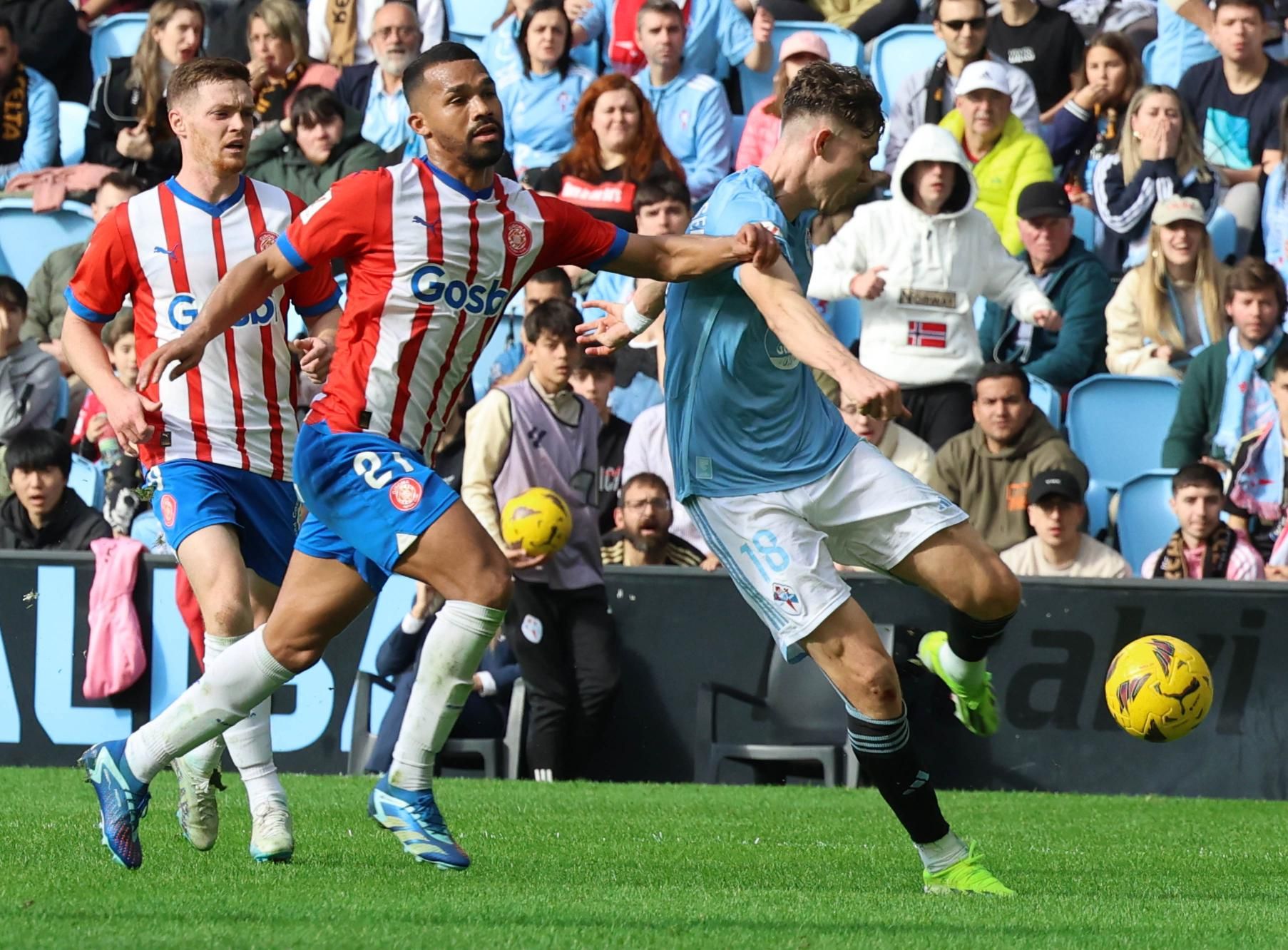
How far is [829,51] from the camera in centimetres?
1523

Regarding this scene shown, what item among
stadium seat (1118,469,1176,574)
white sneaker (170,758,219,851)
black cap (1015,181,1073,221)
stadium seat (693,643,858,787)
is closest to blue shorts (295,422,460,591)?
white sneaker (170,758,219,851)

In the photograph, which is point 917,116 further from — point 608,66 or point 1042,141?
point 608,66

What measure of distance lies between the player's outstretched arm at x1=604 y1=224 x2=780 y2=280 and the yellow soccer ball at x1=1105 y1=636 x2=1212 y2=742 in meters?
2.50

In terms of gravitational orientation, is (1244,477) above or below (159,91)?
below

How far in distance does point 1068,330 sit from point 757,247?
290 inches

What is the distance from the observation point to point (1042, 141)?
13.9 meters

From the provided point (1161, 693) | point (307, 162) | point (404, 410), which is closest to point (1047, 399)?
point (307, 162)

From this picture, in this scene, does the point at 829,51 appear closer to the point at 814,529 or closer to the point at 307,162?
the point at 307,162

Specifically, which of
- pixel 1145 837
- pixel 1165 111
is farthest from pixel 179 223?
pixel 1165 111

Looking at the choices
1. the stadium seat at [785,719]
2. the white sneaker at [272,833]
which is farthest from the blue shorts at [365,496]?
the stadium seat at [785,719]

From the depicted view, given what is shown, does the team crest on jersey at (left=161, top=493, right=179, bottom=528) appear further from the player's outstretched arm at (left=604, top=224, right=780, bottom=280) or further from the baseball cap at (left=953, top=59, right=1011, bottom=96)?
the baseball cap at (left=953, top=59, right=1011, bottom=96)

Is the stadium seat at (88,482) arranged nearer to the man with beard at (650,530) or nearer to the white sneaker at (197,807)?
the man with beard at (650,530)

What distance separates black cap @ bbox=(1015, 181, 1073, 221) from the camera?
12.7 metres

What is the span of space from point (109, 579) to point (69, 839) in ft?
14.4
